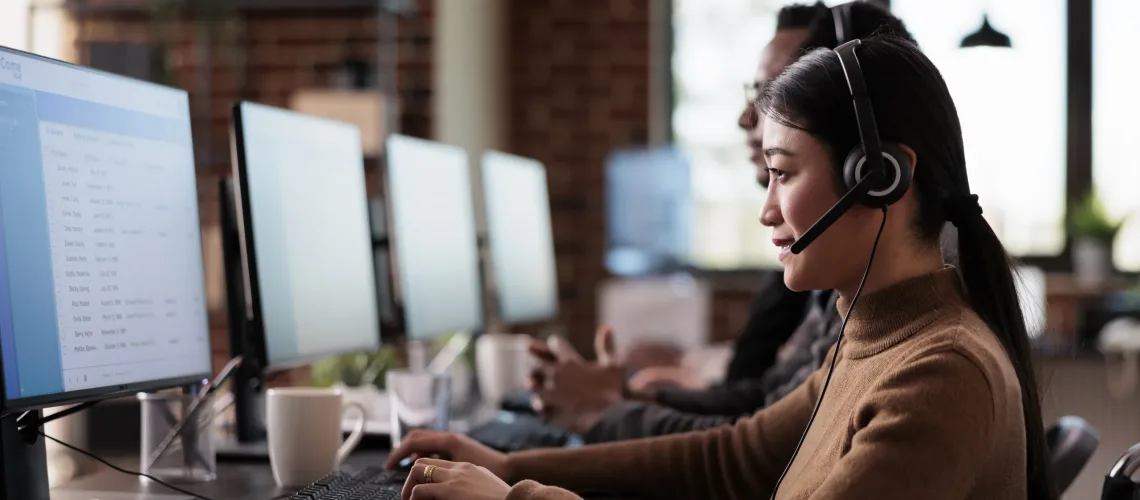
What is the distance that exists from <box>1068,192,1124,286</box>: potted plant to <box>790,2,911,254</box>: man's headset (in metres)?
3.86

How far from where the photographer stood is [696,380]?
258cm

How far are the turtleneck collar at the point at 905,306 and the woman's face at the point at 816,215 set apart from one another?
0.10 feet

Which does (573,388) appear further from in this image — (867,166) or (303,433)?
(867,166)

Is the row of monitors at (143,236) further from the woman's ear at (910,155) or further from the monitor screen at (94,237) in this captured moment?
the woman's ear at (910,155)

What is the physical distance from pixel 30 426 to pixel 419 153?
1036 mm

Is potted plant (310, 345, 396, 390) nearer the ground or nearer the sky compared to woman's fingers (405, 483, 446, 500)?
nearer the ground

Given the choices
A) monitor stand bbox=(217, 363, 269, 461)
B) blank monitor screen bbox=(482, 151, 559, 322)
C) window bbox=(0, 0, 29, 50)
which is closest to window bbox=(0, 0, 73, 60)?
window bbox=(0, 0, 29, 50)

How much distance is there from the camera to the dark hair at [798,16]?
1886mm

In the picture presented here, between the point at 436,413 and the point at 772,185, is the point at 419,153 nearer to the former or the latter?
the point at 436,413

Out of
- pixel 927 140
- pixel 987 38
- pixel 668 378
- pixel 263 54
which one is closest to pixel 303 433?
pixel 927 140

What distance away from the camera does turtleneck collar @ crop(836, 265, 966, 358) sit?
100 cm

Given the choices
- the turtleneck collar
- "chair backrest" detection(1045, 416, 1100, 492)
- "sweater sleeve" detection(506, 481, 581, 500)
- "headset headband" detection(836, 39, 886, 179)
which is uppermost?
"headset headband" detection(836, 39, 886, 179)

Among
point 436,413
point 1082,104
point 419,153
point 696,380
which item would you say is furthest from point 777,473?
point 1082,104

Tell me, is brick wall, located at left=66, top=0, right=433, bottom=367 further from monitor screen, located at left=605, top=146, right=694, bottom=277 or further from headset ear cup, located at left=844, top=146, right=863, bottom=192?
headset ear cup, located at left=844, top=146, right=863, bottom=192
